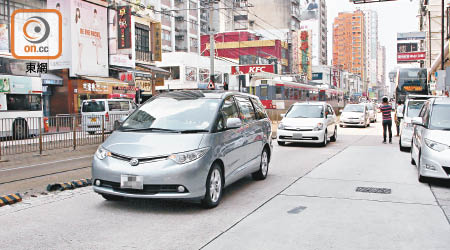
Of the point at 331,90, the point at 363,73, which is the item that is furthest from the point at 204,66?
the point at 363,73

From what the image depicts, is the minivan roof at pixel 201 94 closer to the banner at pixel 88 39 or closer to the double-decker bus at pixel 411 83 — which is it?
the banner at pixel 88 39

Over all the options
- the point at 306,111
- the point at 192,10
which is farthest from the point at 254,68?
the point at 306,111

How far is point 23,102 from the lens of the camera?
19953 mm

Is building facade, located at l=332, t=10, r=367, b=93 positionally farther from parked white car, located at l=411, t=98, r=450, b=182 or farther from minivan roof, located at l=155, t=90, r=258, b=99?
minivan roof, located at l=155, t=90, r=258, b=99

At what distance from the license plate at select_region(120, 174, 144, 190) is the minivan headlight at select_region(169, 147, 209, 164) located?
19.8 inches

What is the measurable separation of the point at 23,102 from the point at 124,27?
14.6 metres

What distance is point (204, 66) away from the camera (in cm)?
5175

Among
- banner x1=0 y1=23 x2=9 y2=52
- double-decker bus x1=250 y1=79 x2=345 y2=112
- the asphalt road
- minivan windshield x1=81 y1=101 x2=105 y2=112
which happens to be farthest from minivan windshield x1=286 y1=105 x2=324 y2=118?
banner x1=0 y1=23 x2=9 y2=52

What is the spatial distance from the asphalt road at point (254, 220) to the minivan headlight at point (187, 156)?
761mm

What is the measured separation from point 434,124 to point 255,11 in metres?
88.4

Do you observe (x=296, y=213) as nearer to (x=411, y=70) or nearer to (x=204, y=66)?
(x=411, y=70)

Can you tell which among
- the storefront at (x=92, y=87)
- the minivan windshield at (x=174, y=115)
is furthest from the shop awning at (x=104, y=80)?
the minivan windshield at (x=174, y=115)

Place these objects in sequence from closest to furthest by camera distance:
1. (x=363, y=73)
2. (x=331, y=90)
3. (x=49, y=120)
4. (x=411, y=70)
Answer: (x=49, y=120), (x=411, y=70), (x=331, y=90), (x=363, y=73)

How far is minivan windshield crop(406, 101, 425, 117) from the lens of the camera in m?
15.4
